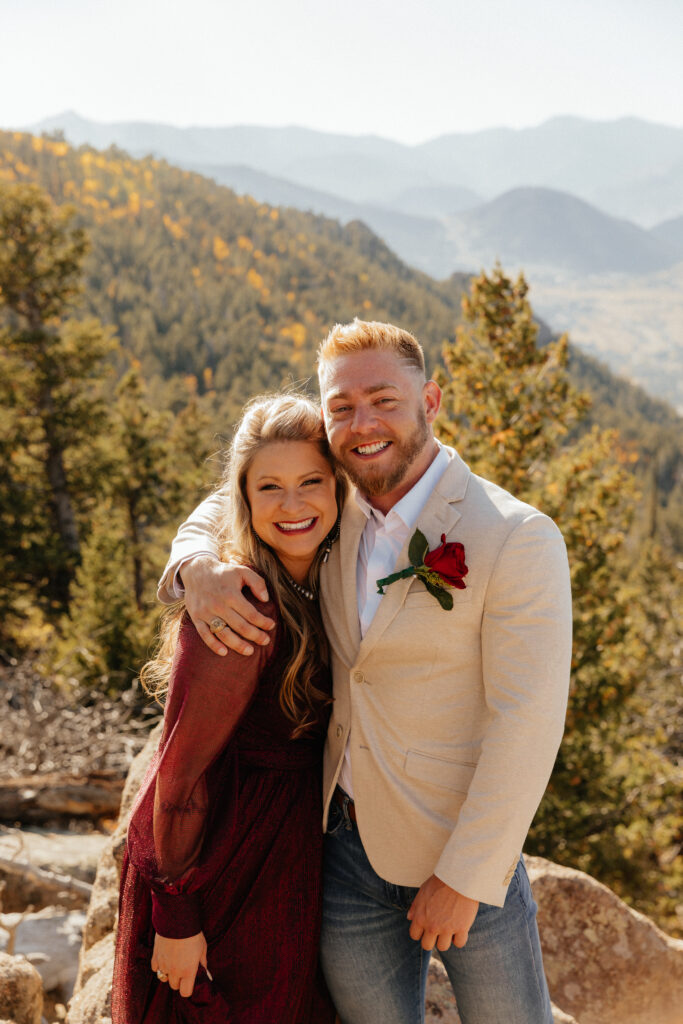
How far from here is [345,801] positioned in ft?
8.64

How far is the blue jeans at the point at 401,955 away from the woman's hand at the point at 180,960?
1.61ft

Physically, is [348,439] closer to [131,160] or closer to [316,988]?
[316,988]

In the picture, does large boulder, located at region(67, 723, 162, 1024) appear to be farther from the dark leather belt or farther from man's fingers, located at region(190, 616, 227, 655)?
man's fingers, located at region(190, 616, 227, 655)

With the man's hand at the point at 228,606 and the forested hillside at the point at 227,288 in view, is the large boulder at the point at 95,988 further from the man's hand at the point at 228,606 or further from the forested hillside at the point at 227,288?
the forested hillside at the point at 227,288

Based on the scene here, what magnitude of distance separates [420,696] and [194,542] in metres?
1.10

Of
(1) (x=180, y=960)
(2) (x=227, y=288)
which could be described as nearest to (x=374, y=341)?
(1) (x=180, y=960)

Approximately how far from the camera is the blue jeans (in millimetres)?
2379

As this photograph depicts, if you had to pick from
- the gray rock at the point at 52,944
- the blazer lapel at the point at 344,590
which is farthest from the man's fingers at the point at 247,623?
the gray rock at the point at 52,944

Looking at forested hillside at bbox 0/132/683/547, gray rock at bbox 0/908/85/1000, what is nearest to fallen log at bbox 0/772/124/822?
gray rock at bbox 0/908/85/1000

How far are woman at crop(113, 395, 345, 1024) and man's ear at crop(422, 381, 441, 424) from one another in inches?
16.4

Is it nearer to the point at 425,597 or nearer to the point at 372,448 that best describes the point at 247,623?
the point at 425,597

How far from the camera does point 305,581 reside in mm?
2736

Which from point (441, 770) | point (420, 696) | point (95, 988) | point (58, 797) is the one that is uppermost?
point (420, 696)

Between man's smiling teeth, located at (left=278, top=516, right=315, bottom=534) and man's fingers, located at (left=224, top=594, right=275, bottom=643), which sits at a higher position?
man's smiling teeth, located at (left=278, top=516, right=315, bottom=534)
